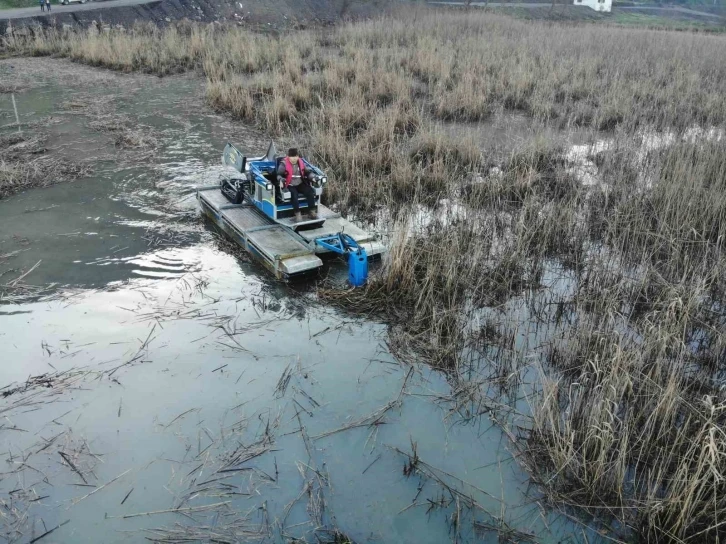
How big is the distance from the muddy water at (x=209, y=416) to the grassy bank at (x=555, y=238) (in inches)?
19.4

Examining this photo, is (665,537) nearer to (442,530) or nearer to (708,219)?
(442,530)

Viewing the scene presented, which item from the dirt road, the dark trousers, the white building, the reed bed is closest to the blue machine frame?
the dark trousers

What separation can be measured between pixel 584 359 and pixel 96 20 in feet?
80.3

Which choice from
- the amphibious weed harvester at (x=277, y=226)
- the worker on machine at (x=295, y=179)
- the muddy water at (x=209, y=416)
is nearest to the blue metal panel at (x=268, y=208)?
the amphibious weed harvester at (x=277, y=226)

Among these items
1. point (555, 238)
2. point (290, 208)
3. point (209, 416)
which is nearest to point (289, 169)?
point (290, 208)

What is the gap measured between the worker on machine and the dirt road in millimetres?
20317

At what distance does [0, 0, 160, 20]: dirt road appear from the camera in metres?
22.3

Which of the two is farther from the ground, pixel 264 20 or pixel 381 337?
pixel 264 20

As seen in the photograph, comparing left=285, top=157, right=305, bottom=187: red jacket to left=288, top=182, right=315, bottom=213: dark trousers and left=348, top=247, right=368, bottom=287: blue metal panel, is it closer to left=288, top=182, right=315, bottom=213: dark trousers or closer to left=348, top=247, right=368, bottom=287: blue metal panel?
left=288, top=182, right=315, bottom=213: dark trousers

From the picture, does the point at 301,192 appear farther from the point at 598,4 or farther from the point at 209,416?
the point at 598,4

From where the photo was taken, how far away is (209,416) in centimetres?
517

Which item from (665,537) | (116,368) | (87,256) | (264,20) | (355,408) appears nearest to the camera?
(665,537)

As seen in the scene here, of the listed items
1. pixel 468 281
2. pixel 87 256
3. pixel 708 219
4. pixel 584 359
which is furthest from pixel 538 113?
pixel 87 256

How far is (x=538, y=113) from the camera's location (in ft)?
44.7
